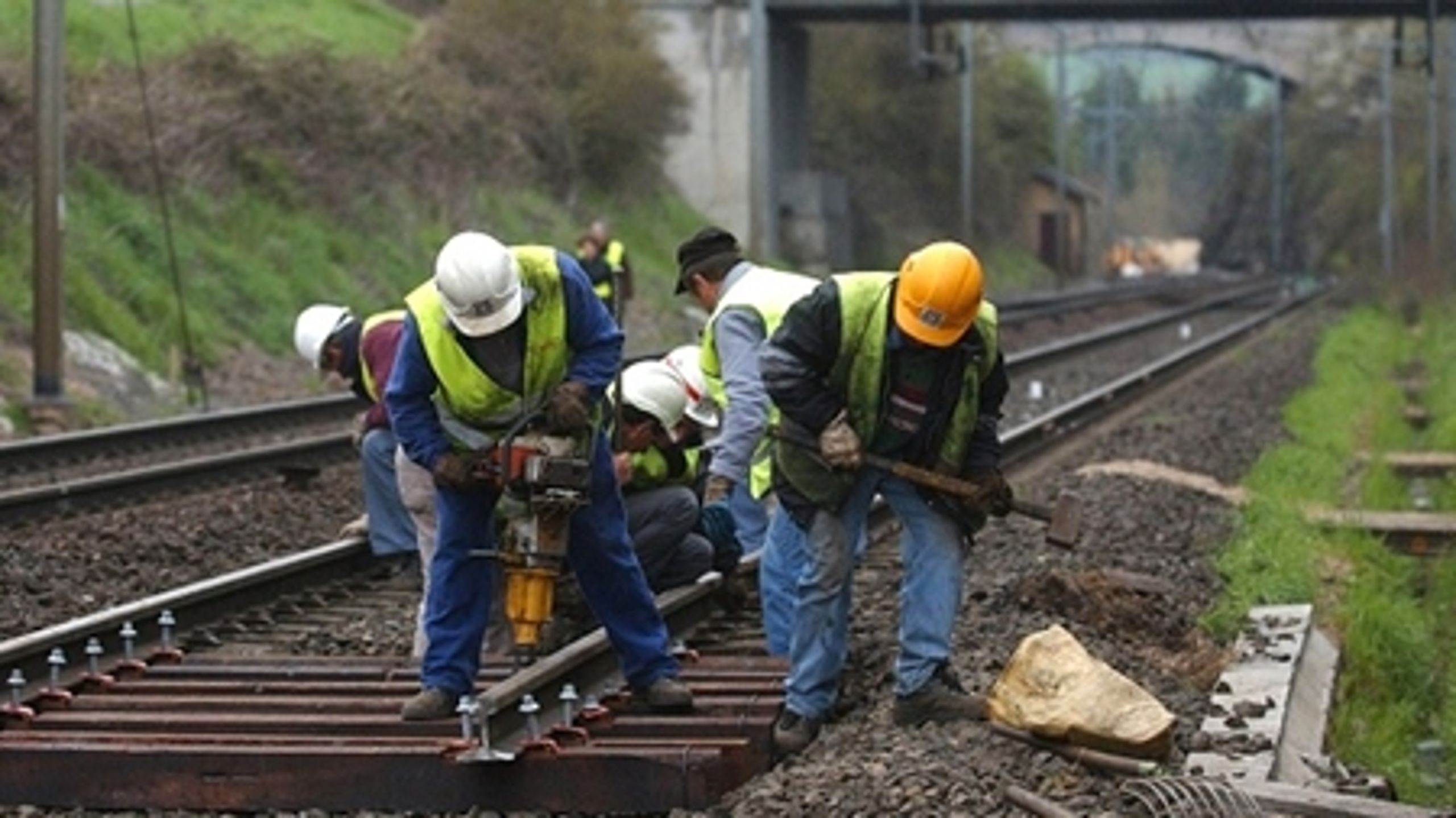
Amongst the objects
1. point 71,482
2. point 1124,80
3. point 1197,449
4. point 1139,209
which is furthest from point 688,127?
point 1139,209

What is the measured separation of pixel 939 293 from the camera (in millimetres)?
8602

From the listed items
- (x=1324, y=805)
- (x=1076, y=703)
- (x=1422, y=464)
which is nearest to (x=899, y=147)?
(x=1422, y=464)

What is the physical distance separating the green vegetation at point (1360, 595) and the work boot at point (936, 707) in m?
1.66

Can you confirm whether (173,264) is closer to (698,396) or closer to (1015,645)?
(698,396)

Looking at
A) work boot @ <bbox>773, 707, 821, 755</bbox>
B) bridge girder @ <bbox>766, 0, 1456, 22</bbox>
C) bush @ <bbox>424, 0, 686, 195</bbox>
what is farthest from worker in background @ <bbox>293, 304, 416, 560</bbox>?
bridge girder @ <bbox>766, 0, 1456, 22</bbox>

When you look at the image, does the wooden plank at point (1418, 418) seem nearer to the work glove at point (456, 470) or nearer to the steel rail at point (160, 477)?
the steel rail at point (160, 477)

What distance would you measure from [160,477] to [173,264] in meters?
11.0

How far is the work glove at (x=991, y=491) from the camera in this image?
9023 mm

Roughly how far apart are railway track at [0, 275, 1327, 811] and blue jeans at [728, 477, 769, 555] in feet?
3.99

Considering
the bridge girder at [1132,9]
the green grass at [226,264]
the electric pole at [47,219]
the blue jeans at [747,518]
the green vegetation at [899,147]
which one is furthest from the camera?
the green vegetation at [899,147]

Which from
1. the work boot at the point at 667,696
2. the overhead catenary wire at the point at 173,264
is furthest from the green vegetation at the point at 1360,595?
the overhead catenary wire at the point at 173,264

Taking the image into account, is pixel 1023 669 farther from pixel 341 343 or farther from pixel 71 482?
pixel 71 482

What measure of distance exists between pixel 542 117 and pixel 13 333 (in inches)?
900

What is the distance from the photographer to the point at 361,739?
8836mm
